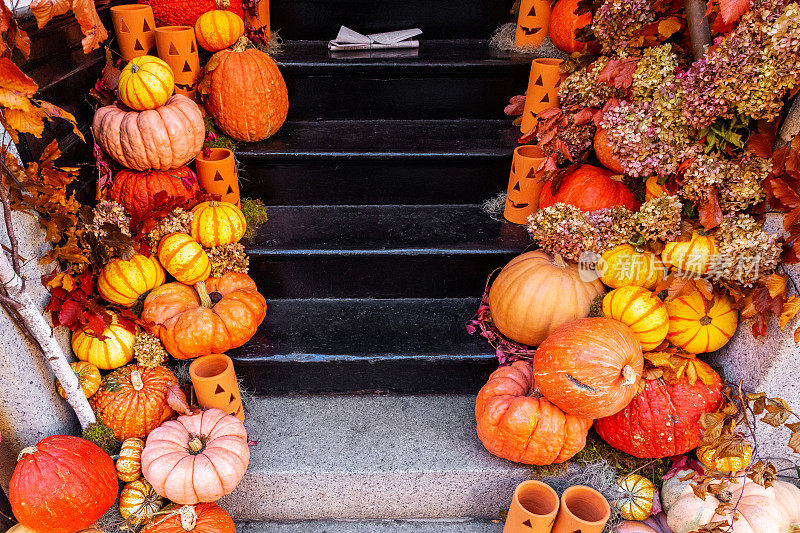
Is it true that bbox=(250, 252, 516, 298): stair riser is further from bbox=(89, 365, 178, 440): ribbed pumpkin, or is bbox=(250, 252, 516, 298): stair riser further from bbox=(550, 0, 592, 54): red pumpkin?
bbox=(550, 0, 592, 54): red pumpkin

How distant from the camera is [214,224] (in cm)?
232

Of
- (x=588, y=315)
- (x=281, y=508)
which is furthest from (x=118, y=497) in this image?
(x=588, y=315)

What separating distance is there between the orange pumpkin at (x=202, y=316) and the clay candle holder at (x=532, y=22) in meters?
2.09

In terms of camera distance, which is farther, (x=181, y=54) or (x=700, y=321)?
(x=181, y=54)

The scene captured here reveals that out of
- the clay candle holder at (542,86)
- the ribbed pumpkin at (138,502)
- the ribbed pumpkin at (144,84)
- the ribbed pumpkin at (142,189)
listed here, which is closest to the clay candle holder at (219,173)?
the ribbed pumpkin at (142,189)

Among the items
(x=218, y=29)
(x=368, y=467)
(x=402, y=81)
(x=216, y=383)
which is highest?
(x=218, y=29)

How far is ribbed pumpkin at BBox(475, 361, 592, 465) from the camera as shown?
1977 millimetres

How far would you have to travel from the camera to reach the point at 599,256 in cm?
220

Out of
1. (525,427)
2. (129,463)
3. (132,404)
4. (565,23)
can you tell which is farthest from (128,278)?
(565,23)

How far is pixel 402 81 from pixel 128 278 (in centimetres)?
174

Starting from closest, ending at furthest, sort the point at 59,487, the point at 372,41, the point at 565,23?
the point at 59,487
the point at 565,23
the point at 372,41

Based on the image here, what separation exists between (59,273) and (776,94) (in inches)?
102

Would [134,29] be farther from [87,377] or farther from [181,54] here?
[87,377]

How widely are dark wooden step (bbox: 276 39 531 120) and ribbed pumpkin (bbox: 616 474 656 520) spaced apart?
2033 mm
